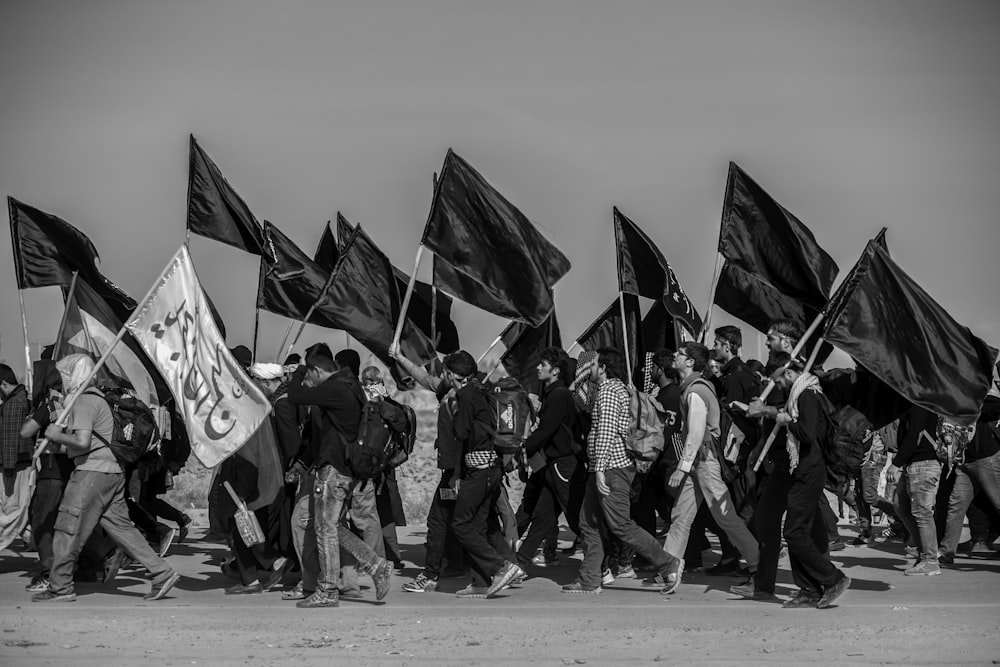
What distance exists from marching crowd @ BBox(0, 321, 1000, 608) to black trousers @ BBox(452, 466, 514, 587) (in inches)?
0.7

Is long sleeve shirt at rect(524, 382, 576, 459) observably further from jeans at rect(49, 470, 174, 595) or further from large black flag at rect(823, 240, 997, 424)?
jeans at rect(49, 470, 174, 595)

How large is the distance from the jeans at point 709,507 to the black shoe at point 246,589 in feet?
11.4

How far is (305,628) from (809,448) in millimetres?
4037

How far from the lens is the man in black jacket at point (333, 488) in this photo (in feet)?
33.4

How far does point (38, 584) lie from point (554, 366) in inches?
193

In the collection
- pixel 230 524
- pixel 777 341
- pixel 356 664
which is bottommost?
pixel 356 664

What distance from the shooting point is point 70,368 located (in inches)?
401

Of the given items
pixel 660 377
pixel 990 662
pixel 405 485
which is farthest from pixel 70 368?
pixel 405 485

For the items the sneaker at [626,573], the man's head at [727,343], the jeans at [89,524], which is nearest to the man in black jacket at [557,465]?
the sneaker at [626,573]

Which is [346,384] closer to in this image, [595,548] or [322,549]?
[322,549]

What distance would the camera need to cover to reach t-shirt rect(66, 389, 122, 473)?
10078 mm

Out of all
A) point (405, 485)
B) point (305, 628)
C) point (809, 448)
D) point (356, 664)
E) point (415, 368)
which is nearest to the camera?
point (356, 664)

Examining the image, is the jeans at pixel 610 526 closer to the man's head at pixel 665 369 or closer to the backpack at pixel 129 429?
the man's head at pixel 665 369

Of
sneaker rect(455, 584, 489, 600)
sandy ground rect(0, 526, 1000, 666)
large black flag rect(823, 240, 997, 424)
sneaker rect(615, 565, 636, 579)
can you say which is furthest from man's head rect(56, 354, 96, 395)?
large black flag rect(823, 240, 997, 424)
